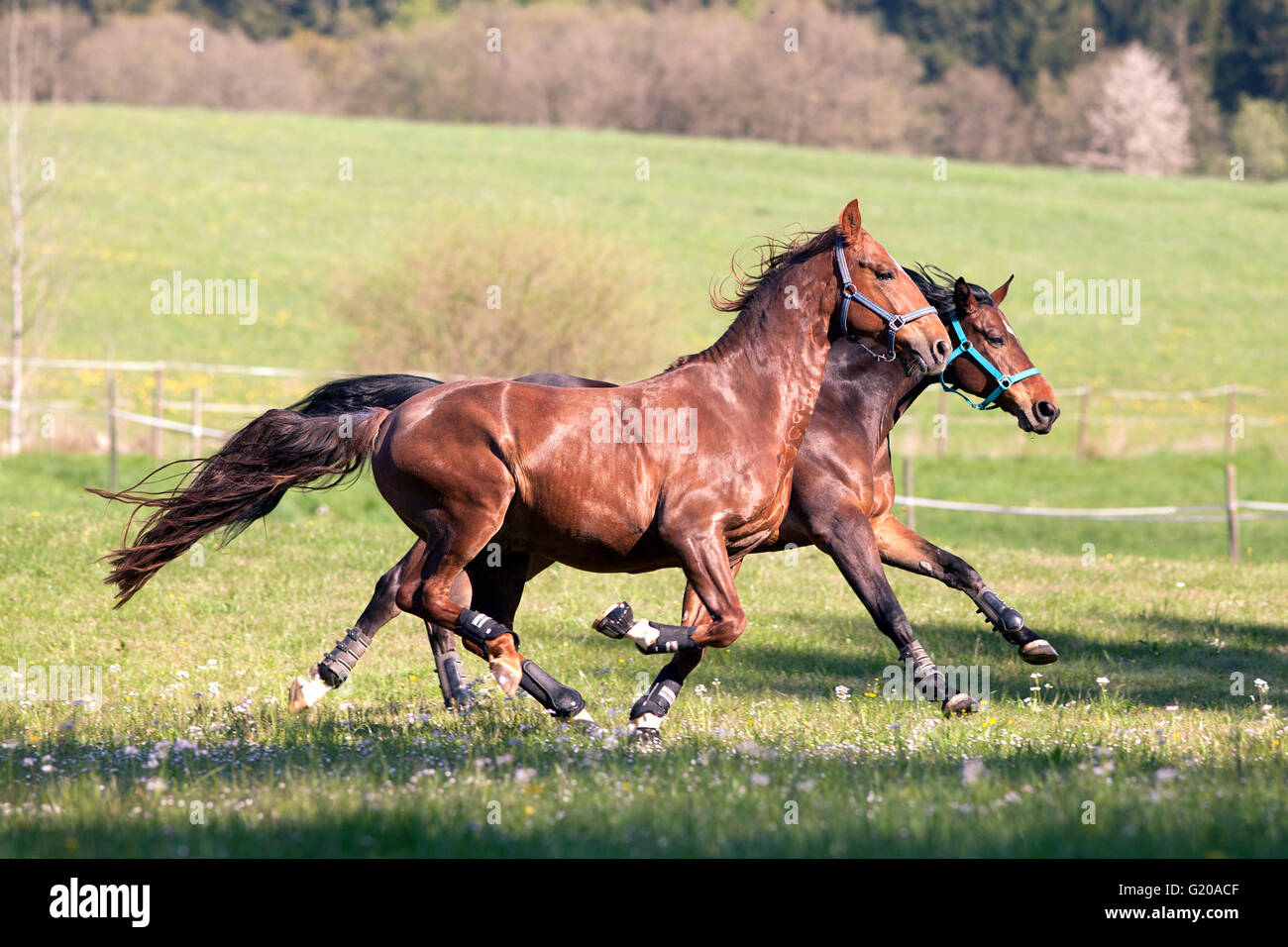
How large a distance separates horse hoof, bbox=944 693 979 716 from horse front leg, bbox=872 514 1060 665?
2.10 ft

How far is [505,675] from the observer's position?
5629 millimetres

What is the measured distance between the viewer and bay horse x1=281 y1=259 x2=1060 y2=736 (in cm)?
678

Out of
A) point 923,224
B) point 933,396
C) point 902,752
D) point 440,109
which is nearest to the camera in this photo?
point 902,752

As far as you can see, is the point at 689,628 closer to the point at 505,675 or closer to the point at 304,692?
the point at 505,675

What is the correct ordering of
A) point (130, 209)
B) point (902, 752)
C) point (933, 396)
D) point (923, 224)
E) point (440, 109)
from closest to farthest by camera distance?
point (902, 752) < point (933, 396) < point (130, 209) < point (923, 224) < point (440, 109)

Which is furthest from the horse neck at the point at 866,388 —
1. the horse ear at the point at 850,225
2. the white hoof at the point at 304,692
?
the white hoof at the point at 304,692

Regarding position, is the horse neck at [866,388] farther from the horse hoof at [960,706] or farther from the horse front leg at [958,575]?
the horse hoof at [960,706]

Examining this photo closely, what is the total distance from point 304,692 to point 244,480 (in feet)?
3.62

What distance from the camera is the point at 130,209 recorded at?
135 ft

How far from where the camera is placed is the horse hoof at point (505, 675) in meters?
5.62

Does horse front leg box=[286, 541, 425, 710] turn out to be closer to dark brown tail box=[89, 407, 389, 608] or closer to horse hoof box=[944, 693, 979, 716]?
dark brown tail box=[89, 407, 389, 608]

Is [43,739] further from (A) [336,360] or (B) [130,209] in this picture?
(B) [130,209]

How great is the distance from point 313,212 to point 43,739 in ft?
127

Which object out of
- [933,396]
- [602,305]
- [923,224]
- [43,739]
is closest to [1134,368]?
[933,396]
